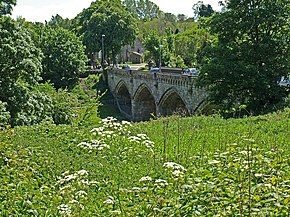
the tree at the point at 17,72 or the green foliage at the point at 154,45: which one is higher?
the green foliage at the point at 154,45

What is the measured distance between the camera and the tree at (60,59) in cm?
4319

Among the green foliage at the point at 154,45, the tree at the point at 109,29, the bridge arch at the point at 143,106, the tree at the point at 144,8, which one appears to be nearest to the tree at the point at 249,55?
the bridge arch at the point at 143,106

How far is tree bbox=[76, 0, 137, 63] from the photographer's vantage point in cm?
5709

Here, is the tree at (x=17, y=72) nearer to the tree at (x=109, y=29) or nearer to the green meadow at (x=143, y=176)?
the green meadow at (x=143, y=176)

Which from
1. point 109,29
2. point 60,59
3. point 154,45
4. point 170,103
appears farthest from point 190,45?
point 170,103

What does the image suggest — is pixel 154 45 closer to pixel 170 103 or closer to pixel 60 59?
pixel 60 59

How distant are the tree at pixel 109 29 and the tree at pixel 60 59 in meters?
11.9

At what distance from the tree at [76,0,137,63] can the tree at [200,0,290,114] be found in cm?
3955

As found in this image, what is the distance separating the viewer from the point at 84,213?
5066 millimetres

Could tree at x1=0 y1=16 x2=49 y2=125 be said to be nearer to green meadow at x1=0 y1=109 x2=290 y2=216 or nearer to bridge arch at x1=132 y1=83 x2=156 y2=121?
green meadow at x1=0 y1=109 x2=290 y2=216

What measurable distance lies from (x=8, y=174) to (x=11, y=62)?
13.2 meters

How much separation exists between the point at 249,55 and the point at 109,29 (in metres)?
41.4

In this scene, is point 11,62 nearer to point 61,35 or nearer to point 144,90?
point 144,90

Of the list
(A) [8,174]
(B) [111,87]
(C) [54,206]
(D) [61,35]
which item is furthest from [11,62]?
(B) [111,87]
